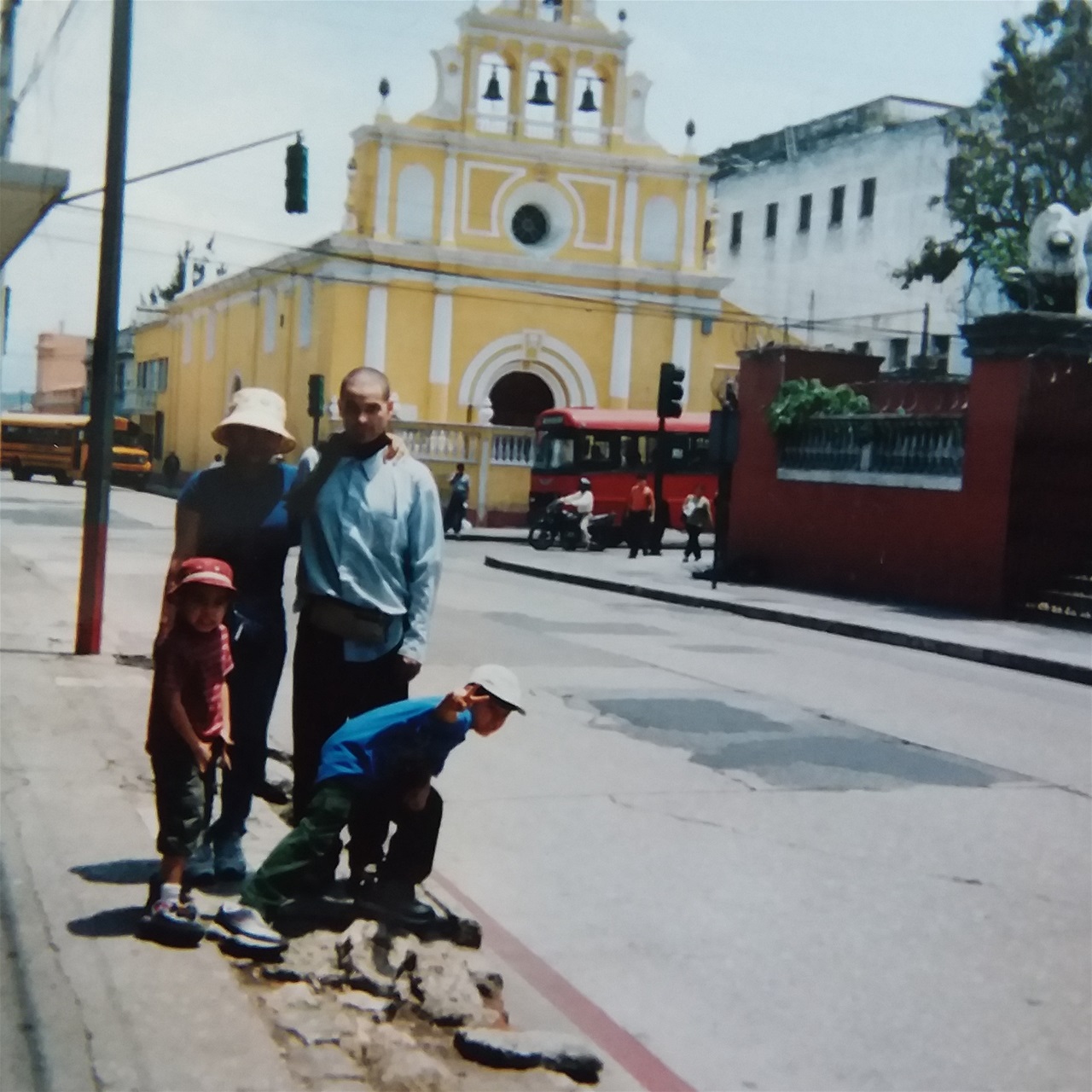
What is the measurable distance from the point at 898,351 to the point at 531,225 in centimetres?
1472

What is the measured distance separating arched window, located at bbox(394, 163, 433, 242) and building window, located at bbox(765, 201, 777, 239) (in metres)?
17.6

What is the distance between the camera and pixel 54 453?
176 feet

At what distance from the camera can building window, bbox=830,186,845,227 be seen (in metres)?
50.2

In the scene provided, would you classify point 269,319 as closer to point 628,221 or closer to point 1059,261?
point 628,221

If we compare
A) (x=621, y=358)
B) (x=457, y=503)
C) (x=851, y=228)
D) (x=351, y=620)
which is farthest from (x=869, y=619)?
(x=851, y=228)

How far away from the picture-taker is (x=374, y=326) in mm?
39281

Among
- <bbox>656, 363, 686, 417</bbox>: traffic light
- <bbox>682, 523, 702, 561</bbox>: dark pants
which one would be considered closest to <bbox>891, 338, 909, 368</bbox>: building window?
<bbox>682, 523, 702, 561</bbox>: dark pants

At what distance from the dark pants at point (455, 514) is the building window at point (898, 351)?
20.3 metres

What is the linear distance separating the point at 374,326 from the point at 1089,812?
1308 inches

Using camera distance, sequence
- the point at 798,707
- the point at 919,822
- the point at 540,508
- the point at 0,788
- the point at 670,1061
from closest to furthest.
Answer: the point at 670,1061
the point at 0,788
the point at 919,822
the point at 798,707
the point at 540,508

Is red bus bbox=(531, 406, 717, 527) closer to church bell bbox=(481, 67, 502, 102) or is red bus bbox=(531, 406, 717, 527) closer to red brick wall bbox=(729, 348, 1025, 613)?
church bell bbox=(481, 67, 502, 102)

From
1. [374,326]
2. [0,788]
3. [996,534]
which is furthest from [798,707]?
[374,326]

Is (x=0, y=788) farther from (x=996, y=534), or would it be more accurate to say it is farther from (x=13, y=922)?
(x=996, y=534)

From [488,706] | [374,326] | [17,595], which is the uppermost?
[374,326]
